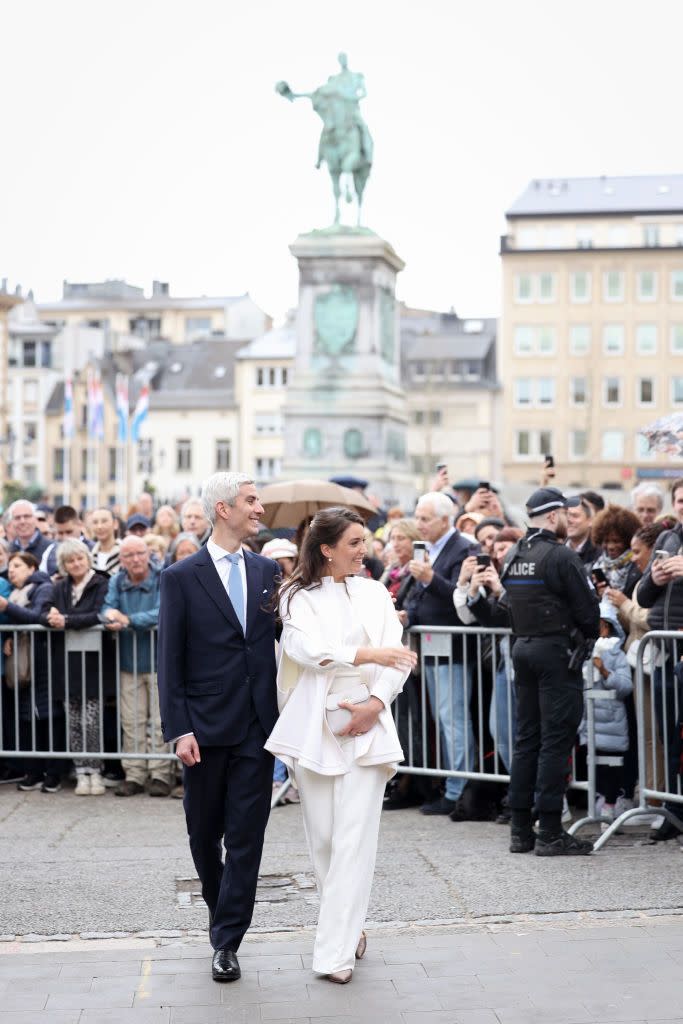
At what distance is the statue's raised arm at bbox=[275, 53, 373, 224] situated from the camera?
32.3 m

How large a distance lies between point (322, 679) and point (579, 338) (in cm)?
9187

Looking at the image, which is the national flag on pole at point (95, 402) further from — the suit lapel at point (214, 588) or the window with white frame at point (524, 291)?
the suit lapel at point (214, 588)

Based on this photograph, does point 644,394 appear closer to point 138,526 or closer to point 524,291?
point 524,291

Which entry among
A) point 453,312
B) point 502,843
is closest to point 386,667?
point 502,843

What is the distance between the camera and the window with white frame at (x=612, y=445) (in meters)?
96.8

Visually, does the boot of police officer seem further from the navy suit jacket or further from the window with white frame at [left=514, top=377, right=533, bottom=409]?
the window with white frame at [left=514, top=377, right=533, bottom=409]

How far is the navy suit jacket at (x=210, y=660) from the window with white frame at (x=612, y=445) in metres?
91.3

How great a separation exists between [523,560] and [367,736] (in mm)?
2797

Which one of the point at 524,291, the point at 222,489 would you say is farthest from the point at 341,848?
the point at 524,291

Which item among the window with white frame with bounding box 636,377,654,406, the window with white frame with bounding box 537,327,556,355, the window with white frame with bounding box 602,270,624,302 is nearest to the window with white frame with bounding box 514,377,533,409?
the window with white frame with bounding box 537,327,556,355

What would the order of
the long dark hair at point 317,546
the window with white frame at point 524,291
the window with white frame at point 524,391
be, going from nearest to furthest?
the long dark hair at point 317,546, the window with white frame at point 524,291, the window with white frame at point 524,391

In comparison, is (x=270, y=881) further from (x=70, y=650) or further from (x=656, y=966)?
(x=70, y=650)

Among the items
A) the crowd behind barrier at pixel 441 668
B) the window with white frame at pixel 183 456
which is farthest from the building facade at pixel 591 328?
the crowd behind barrier at pixel 441 668

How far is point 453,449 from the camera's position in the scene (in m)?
100
